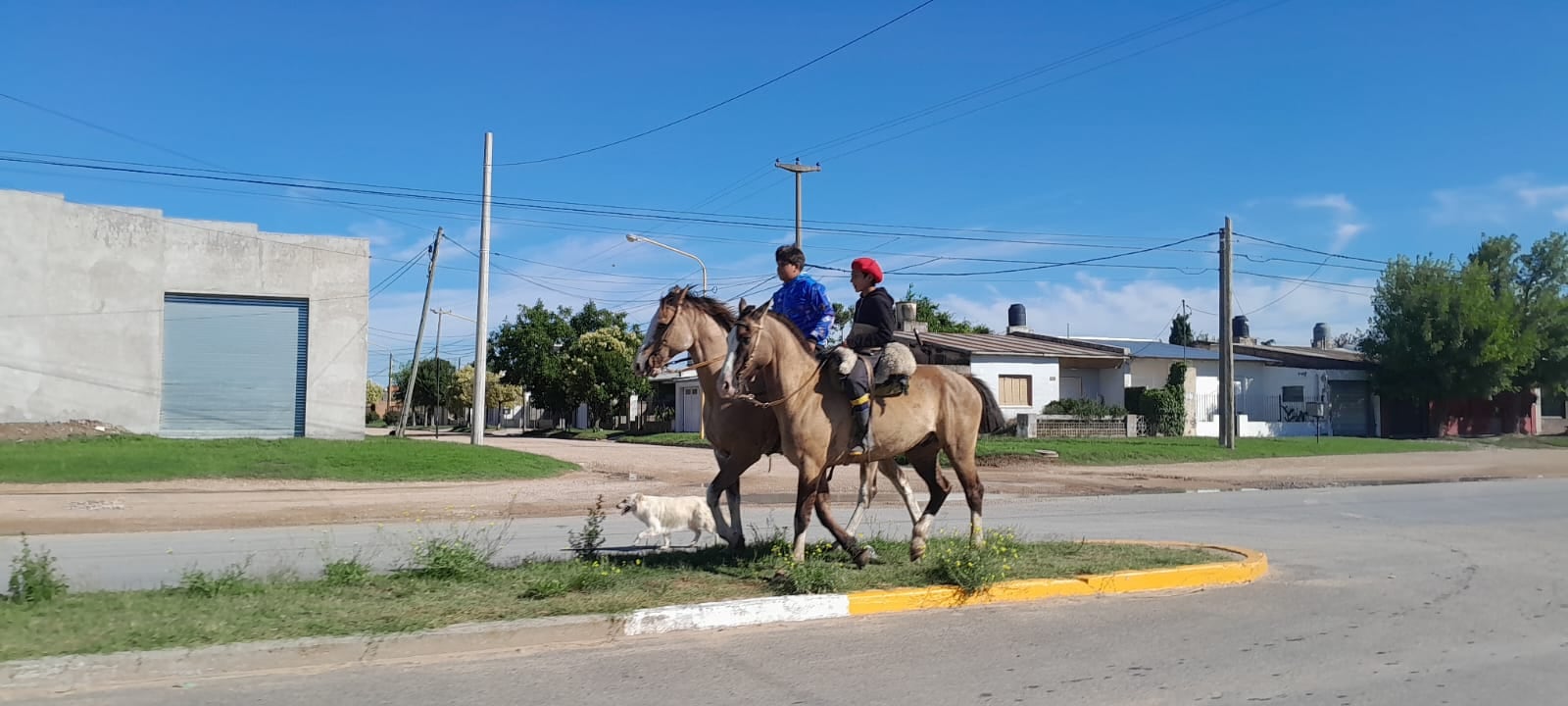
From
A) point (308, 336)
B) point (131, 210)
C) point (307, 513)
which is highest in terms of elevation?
point (131, 210)

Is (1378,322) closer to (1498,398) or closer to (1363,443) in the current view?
(1498,398)

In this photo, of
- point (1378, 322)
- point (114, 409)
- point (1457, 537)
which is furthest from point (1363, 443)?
point (114, 409)

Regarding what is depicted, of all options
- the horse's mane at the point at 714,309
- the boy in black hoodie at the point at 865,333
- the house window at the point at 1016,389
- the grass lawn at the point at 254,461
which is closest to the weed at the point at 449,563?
the horse's mane at the point at 714,309

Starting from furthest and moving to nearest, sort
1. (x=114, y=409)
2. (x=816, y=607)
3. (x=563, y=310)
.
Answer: (x=563, y=310), (x=114, y=409), (x=816, y=607)

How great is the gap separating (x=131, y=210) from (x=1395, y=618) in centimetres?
3008

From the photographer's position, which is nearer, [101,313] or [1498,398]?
[101,313]

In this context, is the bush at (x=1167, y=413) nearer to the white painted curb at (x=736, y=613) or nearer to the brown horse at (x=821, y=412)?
the brown horse at (x=821, y=412)

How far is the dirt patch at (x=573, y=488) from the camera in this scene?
1560 cm

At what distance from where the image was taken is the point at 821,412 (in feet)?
25.9

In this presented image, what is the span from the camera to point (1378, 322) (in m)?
46.6

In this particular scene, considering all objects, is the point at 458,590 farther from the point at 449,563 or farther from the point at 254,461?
the point at 254,461

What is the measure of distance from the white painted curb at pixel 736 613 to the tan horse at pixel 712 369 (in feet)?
3.94

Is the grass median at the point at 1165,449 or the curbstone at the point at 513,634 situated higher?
the grass median at the point at 1165,449

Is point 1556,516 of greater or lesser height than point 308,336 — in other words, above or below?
below
